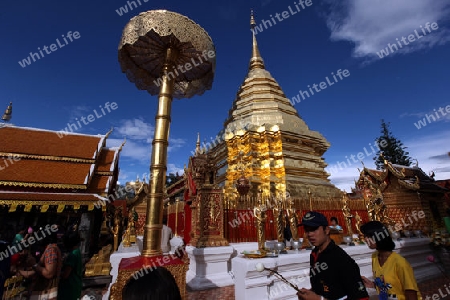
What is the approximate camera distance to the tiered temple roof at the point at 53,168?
9727 mm

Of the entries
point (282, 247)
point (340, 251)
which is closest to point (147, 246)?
point (340, 251)

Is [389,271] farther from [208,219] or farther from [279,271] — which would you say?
[208,219]

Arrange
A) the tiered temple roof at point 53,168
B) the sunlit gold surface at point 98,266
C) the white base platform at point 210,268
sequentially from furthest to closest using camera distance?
1. the tiered temple roof at point 53,168
2. the sunlit gold surface at point 98,266
3. the white base platform at point 210,268

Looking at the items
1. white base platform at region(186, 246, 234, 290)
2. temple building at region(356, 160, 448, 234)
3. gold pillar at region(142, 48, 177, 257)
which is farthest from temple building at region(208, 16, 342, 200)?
gold pillar at region(142, 48, 177, 257)

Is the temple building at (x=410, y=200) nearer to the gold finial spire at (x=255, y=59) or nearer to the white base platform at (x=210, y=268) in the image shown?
the white base platform at (x=210, y=268)

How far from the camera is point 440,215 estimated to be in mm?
11992

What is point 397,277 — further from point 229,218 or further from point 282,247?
point 229,218

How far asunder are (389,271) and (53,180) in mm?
12273

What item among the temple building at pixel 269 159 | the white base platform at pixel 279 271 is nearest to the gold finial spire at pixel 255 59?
the temple building at pixel 269 159

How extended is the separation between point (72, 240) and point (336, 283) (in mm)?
3709

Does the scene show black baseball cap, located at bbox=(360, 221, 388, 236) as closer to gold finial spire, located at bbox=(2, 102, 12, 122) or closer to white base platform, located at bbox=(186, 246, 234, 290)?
white base platform, located at bbox=(186, 246, 234, 290)

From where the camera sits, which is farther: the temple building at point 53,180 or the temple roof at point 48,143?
the temple roof at point 48,143

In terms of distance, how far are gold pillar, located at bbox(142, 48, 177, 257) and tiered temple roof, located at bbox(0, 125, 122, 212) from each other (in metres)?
8.53

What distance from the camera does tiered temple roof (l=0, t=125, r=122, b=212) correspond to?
31.9 feet
